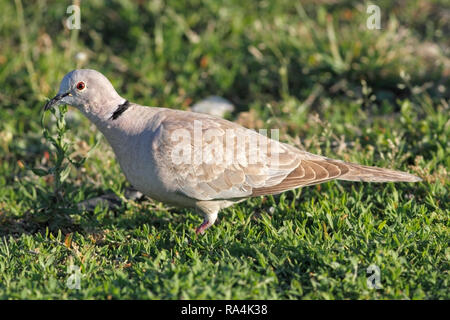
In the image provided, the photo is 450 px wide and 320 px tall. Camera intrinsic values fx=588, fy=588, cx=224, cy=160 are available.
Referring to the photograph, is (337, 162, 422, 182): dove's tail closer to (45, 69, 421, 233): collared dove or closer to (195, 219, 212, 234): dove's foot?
(45, 69, 421, 233): collared dove

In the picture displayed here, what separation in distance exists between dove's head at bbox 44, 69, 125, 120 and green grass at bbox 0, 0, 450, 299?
296 mm

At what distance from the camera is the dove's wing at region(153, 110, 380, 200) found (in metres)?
4.38

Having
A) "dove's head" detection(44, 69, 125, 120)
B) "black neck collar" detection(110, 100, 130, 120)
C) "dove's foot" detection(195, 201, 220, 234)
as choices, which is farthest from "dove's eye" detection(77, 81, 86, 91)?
"dove's foot" detection(195, 201, 220, 234)

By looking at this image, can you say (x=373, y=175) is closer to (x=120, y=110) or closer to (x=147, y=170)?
(x=147, y=170)

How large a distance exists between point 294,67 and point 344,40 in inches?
26.3

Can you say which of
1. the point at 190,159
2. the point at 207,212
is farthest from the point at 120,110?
the point at 207,212

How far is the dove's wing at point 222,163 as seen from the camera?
4.38 meters

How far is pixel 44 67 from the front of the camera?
22.2 feet

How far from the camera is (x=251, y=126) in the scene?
6.15 m

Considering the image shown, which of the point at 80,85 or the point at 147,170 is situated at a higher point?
the point at 80,85

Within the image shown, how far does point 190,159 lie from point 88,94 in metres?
0.94
